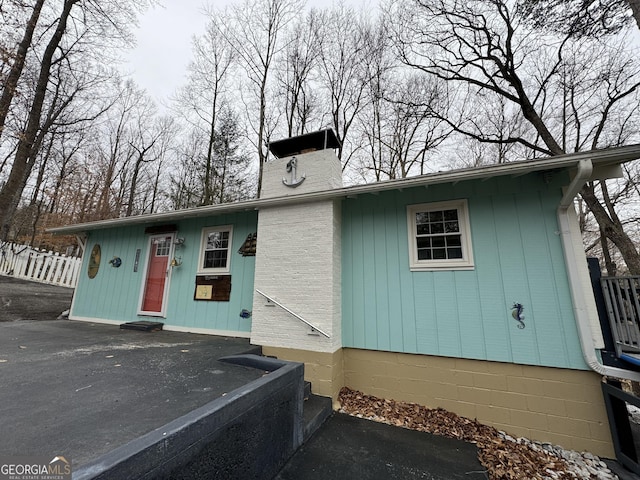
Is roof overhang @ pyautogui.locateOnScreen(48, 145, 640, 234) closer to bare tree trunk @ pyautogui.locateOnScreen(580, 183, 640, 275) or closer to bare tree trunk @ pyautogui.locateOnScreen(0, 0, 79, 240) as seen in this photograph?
bare tree trunk @ pyautogui.locateOnScreen(580, 183, 640, 275)

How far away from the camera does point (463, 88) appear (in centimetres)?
818

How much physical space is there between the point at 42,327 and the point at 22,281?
6.02m

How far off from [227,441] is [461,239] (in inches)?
135

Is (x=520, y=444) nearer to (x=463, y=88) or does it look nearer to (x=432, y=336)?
(x=432, y=336)

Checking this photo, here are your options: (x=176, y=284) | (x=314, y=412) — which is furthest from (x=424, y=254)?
(x=176, y=284)

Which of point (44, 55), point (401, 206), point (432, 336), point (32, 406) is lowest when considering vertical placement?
point (32, 406)

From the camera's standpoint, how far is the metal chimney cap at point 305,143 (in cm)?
455

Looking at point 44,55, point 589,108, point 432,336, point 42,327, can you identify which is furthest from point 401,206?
point 44,55

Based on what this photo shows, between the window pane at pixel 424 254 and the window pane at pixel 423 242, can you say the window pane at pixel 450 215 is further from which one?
the window pane at pixel 424 254

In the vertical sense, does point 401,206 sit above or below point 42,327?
above

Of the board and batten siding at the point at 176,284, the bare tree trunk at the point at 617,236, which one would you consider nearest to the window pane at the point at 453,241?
the board and batten siding at the point at 176,284

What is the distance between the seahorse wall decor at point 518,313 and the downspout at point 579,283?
498mm

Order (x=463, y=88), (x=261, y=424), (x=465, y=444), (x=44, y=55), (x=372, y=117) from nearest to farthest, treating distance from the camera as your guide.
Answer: (x=261, y=424), (x=465, y=444), (x=44, y=55), (x=463, y=88), (x=372, y=117)

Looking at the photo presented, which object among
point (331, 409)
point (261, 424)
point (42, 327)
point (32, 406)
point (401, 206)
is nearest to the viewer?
point (32, 406)
